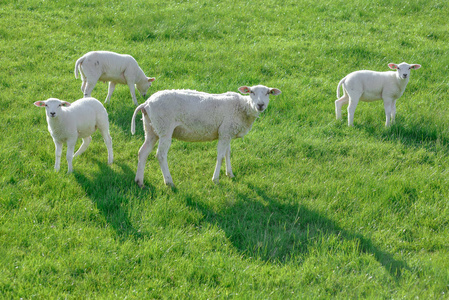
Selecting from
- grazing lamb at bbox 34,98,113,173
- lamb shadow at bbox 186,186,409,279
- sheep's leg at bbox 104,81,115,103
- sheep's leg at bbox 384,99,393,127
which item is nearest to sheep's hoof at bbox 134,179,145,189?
lamb shadow at bbox 186,186,409,279

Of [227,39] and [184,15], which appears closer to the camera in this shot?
[227,39]

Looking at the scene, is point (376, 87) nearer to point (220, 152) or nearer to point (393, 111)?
point (393, 111)

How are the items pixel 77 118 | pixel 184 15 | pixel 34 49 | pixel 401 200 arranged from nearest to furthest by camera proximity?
pixel 401 200 < pixel 77 118 < pixel 34 49 < pixel 184 15

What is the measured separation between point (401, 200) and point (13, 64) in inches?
415

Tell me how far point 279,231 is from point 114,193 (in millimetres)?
2532

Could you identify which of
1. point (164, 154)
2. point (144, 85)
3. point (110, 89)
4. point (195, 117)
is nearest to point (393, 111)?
point (195, 117)

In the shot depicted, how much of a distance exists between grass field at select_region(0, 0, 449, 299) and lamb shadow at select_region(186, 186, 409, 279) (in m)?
0.03

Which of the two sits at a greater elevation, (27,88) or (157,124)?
(157,124)

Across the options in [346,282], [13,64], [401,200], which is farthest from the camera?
[13,64]

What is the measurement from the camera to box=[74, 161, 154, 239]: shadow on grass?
5880mm

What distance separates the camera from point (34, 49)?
13.1 metres

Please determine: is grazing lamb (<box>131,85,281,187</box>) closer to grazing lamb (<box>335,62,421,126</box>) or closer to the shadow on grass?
the shadow on grass

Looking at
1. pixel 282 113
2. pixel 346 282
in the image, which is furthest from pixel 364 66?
pixel 346 282

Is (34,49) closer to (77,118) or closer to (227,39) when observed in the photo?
(227,39)
